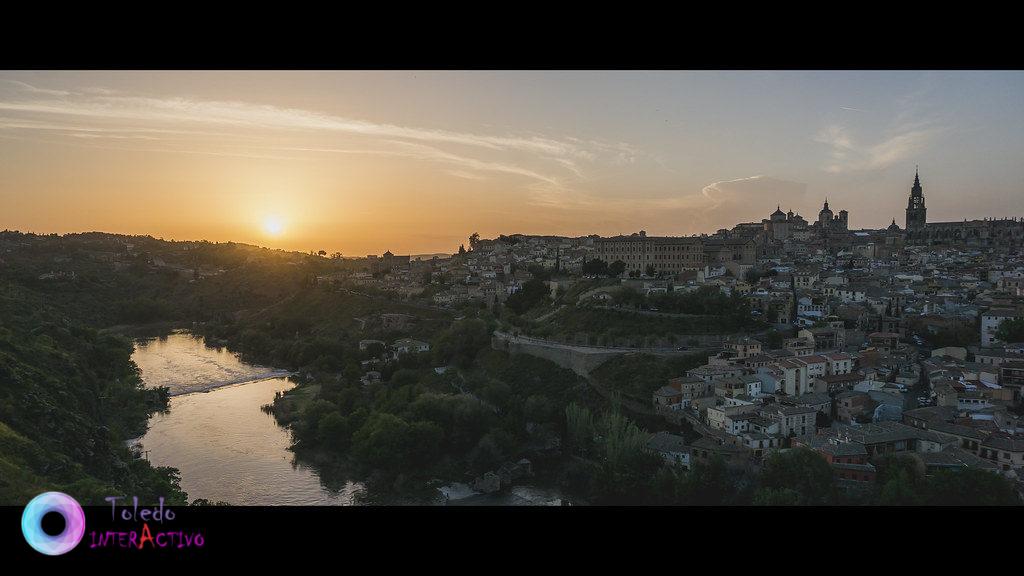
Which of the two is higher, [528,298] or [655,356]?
[528,298]

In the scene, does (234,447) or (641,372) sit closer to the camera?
(234,447)

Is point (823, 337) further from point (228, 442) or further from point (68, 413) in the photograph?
point (68, 413)

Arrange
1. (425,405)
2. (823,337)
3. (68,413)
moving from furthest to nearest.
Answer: (823,337), (425,405), (68,413)
